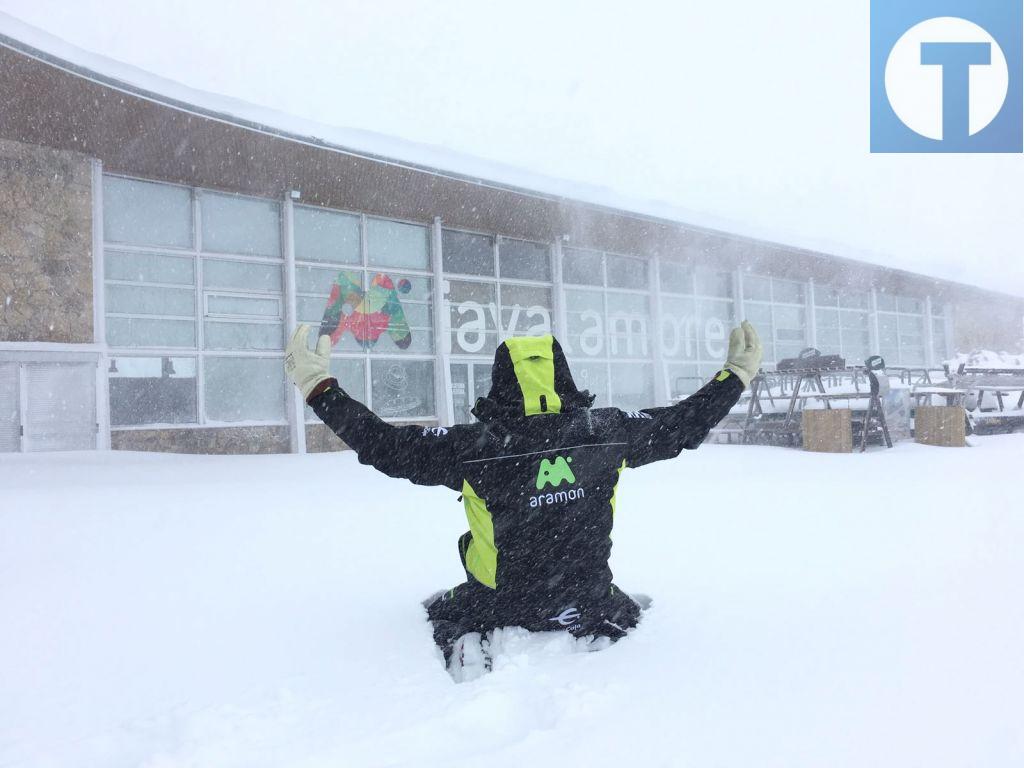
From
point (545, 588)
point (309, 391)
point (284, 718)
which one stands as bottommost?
point (284, 718)

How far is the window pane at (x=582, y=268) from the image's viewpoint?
56.4ft

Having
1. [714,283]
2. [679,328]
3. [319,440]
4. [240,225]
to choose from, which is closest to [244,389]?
[319,440]

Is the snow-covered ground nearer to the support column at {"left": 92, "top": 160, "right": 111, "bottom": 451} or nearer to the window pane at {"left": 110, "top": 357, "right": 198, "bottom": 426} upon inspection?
the support column at {"left": 92, "top": 160, "right": 111, "bottom": 451}

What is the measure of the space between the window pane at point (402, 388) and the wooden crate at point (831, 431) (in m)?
7.63

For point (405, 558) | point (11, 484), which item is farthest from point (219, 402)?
point (405, 558)

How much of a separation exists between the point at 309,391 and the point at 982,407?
1603cm

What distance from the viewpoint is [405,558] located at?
14.3 feet

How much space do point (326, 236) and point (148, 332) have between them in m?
3.74

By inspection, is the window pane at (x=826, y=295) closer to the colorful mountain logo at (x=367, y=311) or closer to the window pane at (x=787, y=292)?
the window pane at (x=787, y=292)

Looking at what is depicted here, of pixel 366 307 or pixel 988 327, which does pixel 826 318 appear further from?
pixel 366 307

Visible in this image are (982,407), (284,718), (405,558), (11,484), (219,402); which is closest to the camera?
(284,718)

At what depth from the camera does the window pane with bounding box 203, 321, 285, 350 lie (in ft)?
40.2

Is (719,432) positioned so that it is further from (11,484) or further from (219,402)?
(11,484)

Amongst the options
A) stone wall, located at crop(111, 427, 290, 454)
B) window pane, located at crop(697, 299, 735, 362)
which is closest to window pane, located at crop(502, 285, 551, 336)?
window pane, located at crop(697, 299, 735, 362)
